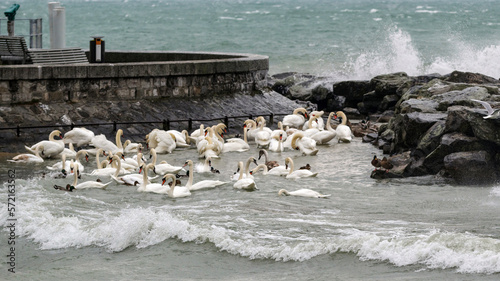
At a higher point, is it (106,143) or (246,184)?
(246,184)

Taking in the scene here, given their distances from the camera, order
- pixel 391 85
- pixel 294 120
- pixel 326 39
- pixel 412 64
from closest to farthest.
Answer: pixel 294 120 < pixel 391 85 < pixel 412 64 < pixel 326 39

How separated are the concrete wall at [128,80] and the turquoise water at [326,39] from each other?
12763 millimetres

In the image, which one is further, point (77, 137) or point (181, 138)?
point (181, 138)

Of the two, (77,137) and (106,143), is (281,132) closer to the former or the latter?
(106,143)

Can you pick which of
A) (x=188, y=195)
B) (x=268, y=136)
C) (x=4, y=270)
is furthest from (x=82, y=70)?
(x=4, y=270)

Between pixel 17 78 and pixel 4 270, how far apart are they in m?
7.49

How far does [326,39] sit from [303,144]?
51.1 m

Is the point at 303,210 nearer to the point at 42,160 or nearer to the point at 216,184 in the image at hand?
the point at 216,184

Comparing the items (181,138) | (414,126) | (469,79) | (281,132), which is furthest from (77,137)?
(469,79)

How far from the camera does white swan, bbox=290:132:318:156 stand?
16531 millimetres

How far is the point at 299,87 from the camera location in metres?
25.7

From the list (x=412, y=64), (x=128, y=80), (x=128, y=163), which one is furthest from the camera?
(x=412, y=64)

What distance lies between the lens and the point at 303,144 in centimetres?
1669

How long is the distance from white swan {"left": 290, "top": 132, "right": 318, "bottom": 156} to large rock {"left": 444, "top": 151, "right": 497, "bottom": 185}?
344 cm
